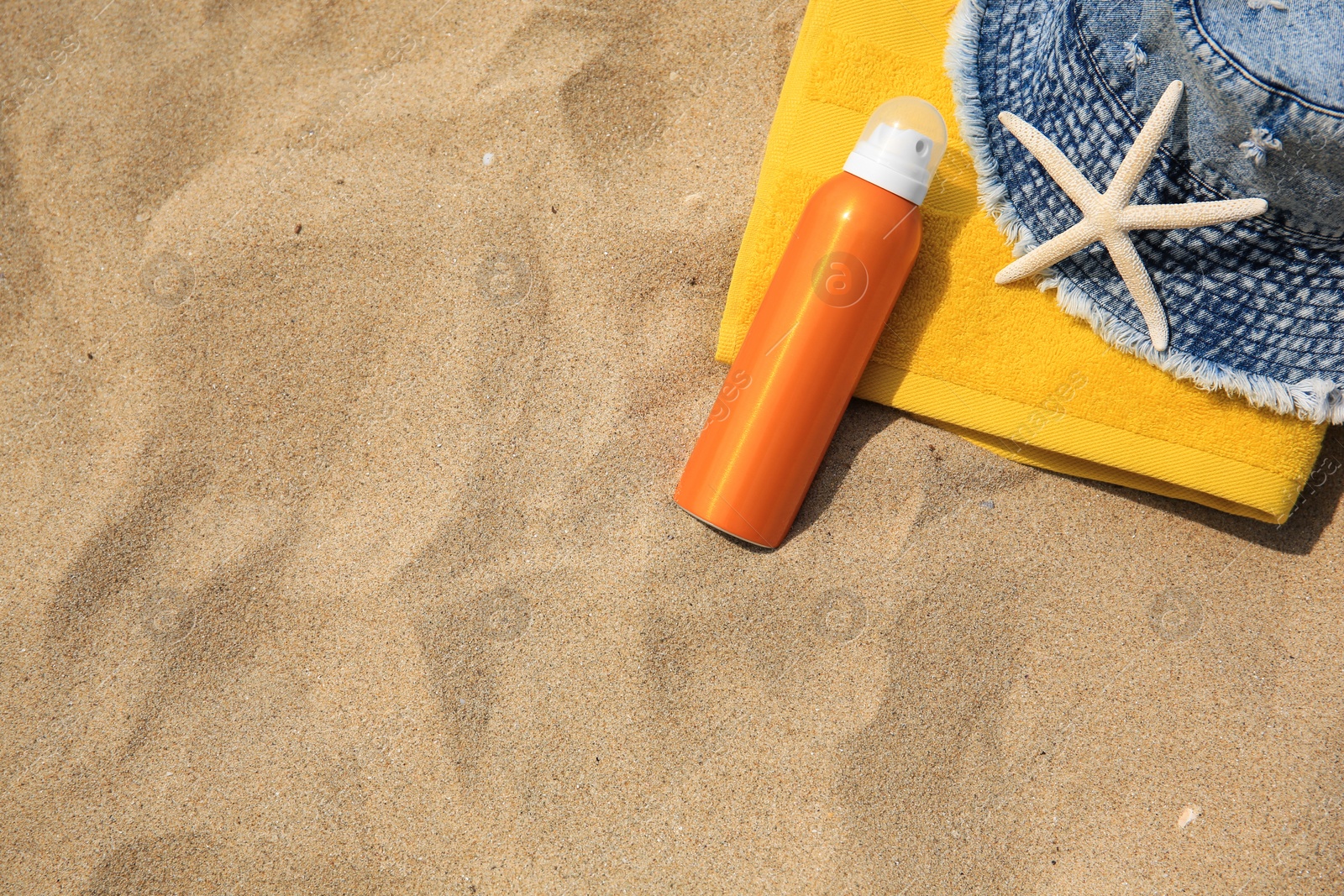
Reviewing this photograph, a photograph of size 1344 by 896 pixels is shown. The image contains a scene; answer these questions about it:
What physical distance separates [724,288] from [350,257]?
2.06ft

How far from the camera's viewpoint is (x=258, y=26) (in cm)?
133

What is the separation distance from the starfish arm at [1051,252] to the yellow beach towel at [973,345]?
4 centimetres

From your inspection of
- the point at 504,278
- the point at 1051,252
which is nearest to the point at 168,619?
the point at 504,278

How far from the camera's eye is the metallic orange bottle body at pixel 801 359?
108cm

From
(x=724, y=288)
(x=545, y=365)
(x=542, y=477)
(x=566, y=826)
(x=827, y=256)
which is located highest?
(x=827, y=256)

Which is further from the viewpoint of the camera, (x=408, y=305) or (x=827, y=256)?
(x=408, y=305)

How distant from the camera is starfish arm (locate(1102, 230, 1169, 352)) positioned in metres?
1.06

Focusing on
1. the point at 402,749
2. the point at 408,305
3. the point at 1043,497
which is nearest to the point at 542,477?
the point at 408,305

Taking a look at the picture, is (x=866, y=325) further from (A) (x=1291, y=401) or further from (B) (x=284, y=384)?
(B) (x=284, y=384)

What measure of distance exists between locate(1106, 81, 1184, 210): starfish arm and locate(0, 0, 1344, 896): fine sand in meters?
0.43

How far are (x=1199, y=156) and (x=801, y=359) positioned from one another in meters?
0.59

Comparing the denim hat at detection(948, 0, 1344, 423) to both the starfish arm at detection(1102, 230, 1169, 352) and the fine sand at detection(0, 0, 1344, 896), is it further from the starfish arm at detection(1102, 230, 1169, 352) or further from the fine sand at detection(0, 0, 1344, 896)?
the fine sand at detection(0, 0, 1344, 896)

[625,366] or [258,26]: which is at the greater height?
[258,26]

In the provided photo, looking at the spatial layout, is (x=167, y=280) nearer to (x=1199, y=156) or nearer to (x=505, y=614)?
(x=505, y=614)
